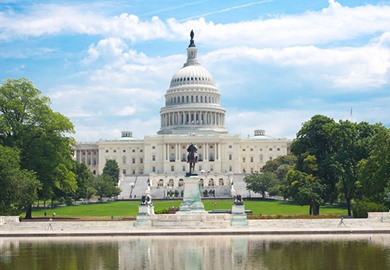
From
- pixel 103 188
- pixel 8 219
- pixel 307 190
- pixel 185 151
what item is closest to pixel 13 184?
pixel 8 219

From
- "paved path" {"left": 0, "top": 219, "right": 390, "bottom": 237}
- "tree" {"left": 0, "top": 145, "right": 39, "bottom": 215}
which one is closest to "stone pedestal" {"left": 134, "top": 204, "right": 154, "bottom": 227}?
"paved path" {"left": 0, "top": 219, "right": 390, "bottom": 237}

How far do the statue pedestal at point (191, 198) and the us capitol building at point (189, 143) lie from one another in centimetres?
10034

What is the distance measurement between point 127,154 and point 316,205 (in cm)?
10838

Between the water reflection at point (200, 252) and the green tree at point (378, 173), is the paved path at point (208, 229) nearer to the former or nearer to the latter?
the water reflection at point (200, 252)

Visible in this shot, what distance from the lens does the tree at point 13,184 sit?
165 feet

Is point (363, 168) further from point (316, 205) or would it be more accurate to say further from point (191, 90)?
point (191, 90)

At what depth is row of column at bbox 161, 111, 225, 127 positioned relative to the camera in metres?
161

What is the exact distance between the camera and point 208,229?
41.8m

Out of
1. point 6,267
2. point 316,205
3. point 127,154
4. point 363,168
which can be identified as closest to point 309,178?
point 316,205

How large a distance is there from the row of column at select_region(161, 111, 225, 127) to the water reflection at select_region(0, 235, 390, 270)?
405ft

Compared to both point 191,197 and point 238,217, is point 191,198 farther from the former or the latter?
point 238,217

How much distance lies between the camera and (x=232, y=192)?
114438 millimetres

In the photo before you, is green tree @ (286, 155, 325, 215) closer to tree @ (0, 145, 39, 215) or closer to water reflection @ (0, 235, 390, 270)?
water reflection @ (0, 235, 390, 270)

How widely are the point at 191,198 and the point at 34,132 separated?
1698 cm
